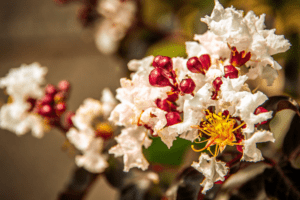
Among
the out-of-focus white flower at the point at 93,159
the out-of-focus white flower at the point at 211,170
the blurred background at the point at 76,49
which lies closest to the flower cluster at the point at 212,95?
the out-of-focus white flower at the point at 211,170

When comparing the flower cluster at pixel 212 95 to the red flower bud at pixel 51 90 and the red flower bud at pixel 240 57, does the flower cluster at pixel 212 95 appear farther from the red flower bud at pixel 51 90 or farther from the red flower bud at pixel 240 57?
the red flower bud at pixel 51 90

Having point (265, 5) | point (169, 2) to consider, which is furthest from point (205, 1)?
point (169, 2)

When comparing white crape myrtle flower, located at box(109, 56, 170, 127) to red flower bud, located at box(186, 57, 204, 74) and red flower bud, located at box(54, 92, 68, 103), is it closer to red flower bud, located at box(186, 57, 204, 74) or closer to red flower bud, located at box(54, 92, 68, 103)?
red flower bud, located at box(186, 57, 204, 74)

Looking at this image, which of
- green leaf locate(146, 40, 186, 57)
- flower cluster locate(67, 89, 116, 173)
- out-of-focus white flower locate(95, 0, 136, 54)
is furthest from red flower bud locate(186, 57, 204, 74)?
out-of-focus white flower locate(95, 0, 136, 54)

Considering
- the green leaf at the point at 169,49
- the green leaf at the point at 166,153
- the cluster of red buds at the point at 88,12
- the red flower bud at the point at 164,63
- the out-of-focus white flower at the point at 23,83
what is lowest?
the green leaf at the point at 166,153

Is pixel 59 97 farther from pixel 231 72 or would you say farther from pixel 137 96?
pixel 231 72

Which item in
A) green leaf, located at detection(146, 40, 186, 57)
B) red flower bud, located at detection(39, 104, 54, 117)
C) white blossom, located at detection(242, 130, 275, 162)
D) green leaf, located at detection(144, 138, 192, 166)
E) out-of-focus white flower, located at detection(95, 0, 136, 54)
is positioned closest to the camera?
white blossom, located at detection(242, 130, 275, 162)

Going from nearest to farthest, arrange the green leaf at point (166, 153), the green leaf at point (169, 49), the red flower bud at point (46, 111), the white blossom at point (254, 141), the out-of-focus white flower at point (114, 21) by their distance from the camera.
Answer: the white blossom at point (254, 141), the red flower bud at point (46, 111), the green leaf at point (166, 153), the green leaf at point (169, 49), the out-of-focus white flower at point (114, 21)
